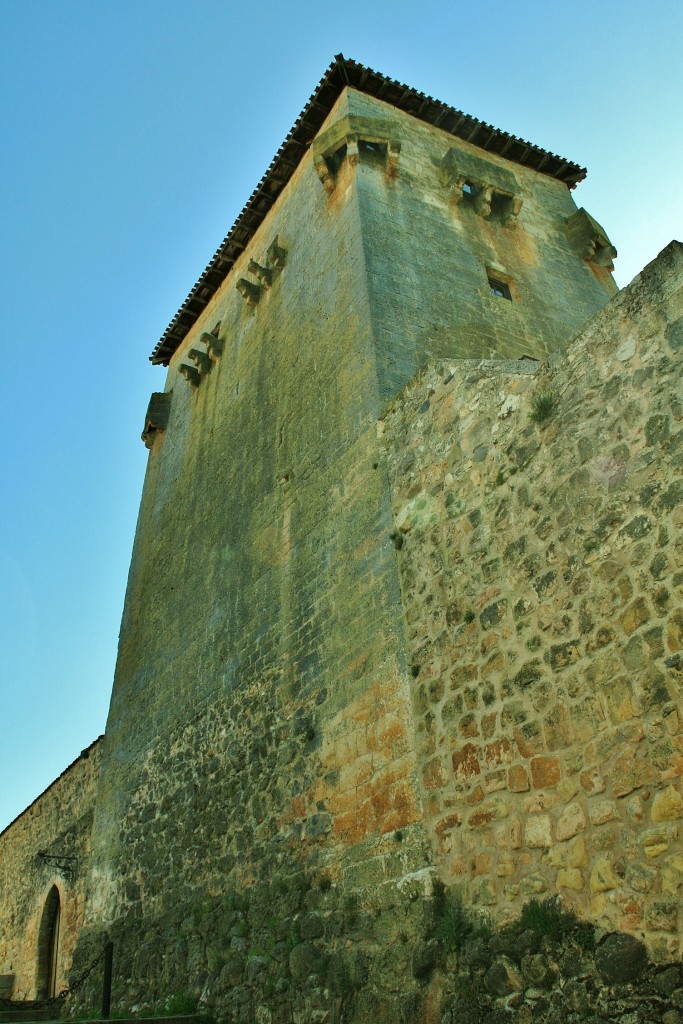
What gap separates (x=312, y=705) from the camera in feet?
22.4

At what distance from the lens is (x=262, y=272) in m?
12.0

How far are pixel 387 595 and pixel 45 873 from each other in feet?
36.5

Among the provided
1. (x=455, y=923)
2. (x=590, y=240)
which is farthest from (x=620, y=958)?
(x=590, y=240)

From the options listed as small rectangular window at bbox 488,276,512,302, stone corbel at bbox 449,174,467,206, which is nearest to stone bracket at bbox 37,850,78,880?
small rectangular window at bbox 488,276,512,302

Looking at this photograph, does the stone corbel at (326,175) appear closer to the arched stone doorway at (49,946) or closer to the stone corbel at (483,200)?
the stone corbel at (483,200)

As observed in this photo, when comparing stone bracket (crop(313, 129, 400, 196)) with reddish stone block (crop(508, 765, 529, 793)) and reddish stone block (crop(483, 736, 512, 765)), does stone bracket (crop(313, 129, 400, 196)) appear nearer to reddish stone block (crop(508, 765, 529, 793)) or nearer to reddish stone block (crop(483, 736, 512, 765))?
reddish stone block (crop(483, 736, 512, 765))

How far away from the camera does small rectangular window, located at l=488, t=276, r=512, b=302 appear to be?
9.94 m

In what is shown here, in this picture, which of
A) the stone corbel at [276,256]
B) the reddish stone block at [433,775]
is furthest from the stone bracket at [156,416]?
the reddish stone block at [433,775]

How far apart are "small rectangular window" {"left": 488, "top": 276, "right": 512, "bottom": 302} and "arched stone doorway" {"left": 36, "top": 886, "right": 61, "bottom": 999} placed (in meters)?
12.3

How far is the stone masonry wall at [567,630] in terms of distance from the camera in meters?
3.77

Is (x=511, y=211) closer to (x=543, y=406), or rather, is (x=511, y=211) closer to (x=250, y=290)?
(x=250, y=290)

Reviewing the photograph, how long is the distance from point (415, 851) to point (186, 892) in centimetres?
422

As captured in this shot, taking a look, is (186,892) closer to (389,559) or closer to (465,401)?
(389,559)

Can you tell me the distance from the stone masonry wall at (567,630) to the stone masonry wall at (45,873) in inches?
362
